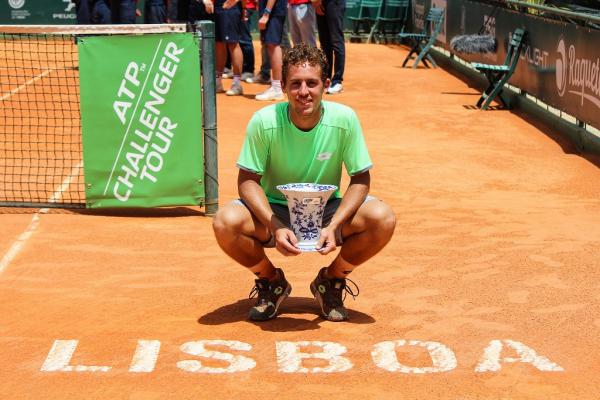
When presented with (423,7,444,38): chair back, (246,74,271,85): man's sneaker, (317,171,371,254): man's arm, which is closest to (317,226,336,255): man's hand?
(317,171,371,254): man's arm

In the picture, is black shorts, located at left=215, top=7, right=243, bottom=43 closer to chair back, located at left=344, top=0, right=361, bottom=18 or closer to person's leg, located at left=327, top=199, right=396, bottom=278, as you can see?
person's leg, located at left=327, top=199, right=396, bottom=278

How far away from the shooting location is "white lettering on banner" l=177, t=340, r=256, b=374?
5.23m

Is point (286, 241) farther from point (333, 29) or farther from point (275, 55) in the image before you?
point (333, 29)

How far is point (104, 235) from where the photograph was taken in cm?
815

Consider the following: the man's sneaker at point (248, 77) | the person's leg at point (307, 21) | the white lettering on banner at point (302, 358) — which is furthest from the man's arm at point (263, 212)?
the man's sneaker at point (248, 77)

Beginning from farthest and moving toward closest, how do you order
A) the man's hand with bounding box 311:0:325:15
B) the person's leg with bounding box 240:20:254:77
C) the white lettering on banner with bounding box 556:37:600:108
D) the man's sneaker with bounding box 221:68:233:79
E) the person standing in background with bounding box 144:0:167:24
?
the person standing in background with bounding box 144:0:167:24, the man's sneaker with bounding box 221:68:233:79, the person's leg with bounding box 240:20:254:77, the man's hand with bounding box 311:0:325:15, the white lettering on banner with bounding box 556:37:600:108

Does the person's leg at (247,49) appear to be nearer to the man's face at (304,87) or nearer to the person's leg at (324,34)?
the person's leg at (324,34)

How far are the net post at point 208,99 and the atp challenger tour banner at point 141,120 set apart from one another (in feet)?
0.17

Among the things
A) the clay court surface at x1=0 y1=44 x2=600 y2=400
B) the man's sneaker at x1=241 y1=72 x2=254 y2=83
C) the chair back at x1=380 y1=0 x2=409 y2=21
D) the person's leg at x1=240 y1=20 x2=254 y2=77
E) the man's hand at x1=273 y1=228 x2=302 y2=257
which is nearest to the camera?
the clay court surface at x1=0 y1=44 x2=600 y2=400

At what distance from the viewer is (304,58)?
569 centimetres

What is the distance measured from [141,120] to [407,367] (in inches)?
156

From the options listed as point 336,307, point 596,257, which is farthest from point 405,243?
point 336,307

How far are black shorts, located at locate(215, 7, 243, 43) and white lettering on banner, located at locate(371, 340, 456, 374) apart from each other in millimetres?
9837

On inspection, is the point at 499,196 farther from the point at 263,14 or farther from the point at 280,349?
the point at 263,14
